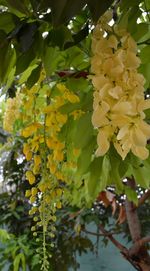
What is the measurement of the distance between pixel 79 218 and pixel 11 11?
54.5 inches

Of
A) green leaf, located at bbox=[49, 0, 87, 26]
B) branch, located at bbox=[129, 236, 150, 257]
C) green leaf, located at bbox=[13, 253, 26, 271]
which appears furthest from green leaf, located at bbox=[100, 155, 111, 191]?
green leaf, located at bbox=[13, 253, 26, 271]

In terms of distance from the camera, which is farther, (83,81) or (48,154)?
(48,154)

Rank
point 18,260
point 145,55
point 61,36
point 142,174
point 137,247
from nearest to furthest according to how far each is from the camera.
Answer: point 61,36
point 145,55
point 142,174
point 137,247
point 18,260

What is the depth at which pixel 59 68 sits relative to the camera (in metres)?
0.84

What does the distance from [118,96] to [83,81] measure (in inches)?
11.2

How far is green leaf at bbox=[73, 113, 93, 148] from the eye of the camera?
703 mm

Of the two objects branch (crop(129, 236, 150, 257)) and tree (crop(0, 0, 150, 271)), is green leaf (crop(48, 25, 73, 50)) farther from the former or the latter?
branch (crop(129, 236, 150, 257))

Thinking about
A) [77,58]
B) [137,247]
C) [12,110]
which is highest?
[12,110]

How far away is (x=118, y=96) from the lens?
0.48 m

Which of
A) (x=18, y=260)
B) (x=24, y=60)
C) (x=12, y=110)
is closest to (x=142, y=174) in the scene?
(x=24, y=60)

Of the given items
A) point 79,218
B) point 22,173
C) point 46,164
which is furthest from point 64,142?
point 22,173

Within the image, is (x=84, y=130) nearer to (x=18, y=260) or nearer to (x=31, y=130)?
(x=31, y=130)

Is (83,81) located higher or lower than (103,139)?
higher

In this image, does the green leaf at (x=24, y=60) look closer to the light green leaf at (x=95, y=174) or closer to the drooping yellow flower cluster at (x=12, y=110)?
the light green leaf at (x=95, y=174)
